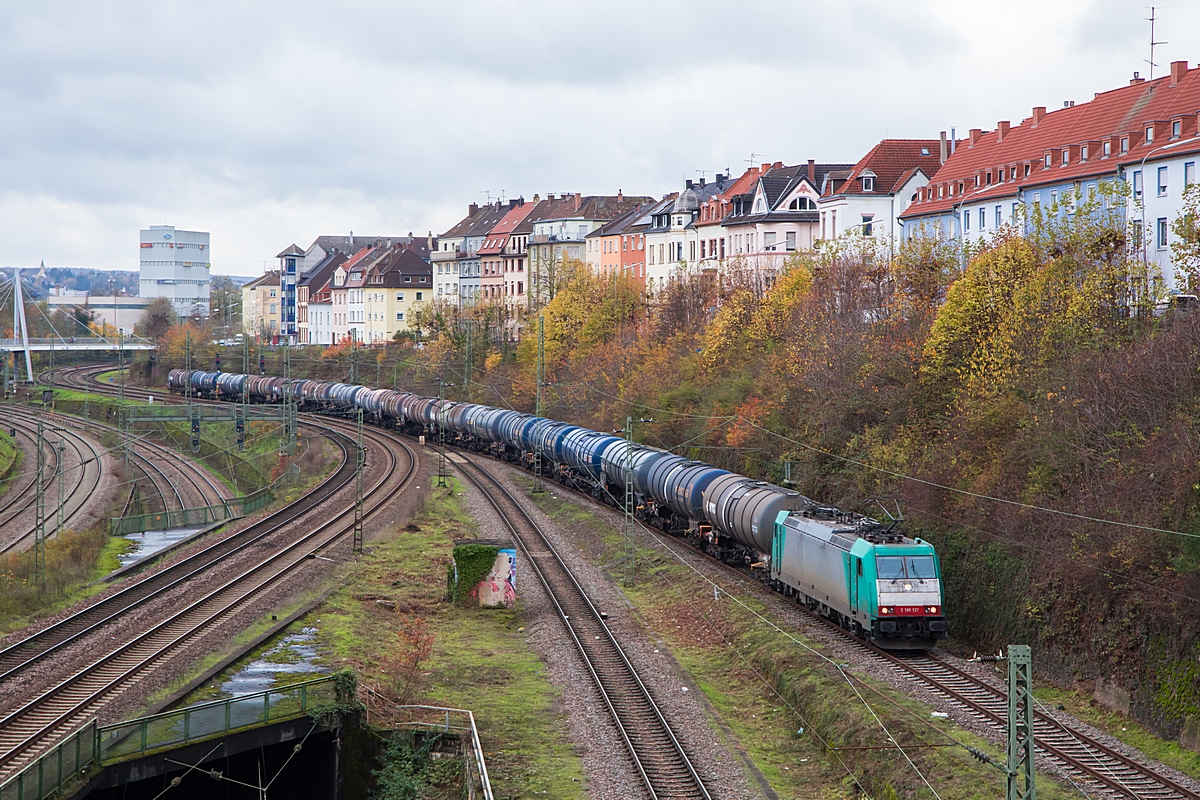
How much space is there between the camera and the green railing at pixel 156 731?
20562mm

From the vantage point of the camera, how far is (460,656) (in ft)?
A: 106

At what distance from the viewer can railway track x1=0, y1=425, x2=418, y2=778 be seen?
24.6m

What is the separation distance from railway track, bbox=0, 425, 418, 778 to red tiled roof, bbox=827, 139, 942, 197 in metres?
42.2

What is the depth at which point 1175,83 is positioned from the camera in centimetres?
5841

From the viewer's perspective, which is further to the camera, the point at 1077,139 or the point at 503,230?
the point at 503,230

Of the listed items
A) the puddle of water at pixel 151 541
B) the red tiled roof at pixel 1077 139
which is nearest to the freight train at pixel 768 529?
the puddle of water at pixel 151 541

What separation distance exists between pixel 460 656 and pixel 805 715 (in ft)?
32.6

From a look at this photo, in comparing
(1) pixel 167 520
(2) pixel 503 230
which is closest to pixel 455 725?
(1) pixel 167 520

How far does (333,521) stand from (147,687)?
26477mm

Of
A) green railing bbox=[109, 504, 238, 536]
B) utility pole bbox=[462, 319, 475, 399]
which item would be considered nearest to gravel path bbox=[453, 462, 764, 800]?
green railing bbox=[109, 504, 238, 536]

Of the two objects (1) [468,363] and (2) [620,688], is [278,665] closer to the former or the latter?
(2) [620,688]

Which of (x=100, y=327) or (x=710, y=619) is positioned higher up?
(x=100, y=327)

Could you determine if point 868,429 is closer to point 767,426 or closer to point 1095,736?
point 767,426

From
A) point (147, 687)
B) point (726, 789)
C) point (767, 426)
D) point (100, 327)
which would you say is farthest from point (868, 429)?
point (100, 327)
